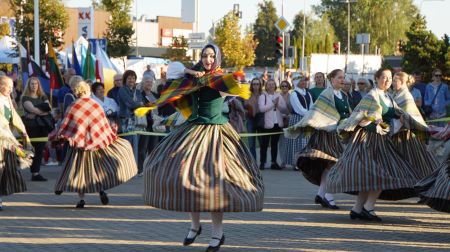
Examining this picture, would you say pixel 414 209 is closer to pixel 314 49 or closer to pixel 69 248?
pixel 69 248

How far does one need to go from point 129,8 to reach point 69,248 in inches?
1628

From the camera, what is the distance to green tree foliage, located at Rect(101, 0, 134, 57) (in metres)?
46.9

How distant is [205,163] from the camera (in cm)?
→ 820

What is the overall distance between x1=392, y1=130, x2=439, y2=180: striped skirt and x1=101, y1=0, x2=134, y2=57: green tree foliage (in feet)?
119

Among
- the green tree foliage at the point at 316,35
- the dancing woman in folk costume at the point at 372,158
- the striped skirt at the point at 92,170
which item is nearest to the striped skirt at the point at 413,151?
the dancing woman in folk costume at the point at 372,158

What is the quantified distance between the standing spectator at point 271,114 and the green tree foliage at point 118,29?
1136 inches

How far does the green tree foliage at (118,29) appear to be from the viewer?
46.9 meters

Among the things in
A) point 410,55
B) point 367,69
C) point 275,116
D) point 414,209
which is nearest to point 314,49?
point 367,69

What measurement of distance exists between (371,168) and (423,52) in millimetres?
16315

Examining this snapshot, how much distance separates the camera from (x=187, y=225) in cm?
1018

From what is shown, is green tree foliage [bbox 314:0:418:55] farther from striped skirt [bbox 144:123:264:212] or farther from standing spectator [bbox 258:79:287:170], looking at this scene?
striped skirt [bbox 144:123:264:212]

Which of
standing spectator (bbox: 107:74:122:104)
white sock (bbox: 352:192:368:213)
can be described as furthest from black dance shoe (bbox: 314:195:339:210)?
standing spectator (bbox: 107:74:122:104)

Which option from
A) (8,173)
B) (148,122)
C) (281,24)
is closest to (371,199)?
(8,173)

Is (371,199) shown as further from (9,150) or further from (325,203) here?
(9,150)
